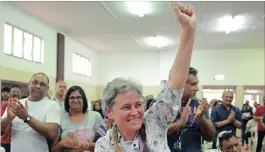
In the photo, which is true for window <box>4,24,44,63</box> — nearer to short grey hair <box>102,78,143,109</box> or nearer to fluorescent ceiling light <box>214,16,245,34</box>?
fluorescent ceiling light <box>214,16,245,34</box>

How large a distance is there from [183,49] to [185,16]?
0.45ft

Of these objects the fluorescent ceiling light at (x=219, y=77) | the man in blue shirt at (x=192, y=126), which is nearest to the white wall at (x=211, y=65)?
the fluorescent ceiling light at (x=219, y=77)

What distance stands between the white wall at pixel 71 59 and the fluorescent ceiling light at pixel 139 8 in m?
4.09

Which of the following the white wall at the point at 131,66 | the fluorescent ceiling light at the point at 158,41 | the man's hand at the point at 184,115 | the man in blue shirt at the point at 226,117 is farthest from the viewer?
the white wall at the point at 131,66

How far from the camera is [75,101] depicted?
321cm

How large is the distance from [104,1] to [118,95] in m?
6.80

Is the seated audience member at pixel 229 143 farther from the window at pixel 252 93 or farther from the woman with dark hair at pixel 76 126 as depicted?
the window at pixel 252 93

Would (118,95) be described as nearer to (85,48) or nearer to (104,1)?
(104,1)

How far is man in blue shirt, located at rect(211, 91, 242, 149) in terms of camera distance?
4516 millimetres

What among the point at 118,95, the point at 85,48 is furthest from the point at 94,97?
the point at 118,95

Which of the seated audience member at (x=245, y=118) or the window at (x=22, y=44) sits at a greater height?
the window at (x=22, y=44)

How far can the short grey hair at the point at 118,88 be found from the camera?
4.68 ft

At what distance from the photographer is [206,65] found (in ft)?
47.6

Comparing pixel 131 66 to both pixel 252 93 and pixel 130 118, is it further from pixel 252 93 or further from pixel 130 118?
pixel 130 118
